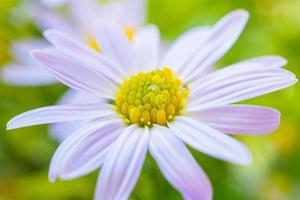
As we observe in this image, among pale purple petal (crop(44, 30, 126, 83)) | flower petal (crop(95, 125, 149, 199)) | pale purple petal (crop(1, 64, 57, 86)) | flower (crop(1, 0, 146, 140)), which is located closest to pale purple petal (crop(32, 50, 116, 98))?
pale purple petal (crop(44, 30, 126, 83))

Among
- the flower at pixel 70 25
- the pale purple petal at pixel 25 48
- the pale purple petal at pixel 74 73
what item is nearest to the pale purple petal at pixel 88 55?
the pale purple petal at pixel 74 73

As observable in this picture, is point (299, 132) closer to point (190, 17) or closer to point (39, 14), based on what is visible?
point (190, 17)

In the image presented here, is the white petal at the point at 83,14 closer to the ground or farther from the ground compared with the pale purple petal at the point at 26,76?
farther from the ground

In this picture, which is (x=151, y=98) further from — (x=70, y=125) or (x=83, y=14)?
(x=83, y=14)

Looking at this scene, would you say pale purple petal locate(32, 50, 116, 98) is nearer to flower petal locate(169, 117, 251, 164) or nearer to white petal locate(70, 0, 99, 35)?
flower petal locate(169, 117, 251, 164)

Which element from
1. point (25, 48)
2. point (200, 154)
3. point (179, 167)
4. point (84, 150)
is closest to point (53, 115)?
point (84, 150)

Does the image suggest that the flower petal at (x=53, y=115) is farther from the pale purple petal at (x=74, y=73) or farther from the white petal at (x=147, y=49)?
the white petal at (x=147, y=49)

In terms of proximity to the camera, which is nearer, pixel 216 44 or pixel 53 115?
pixel 53 115
